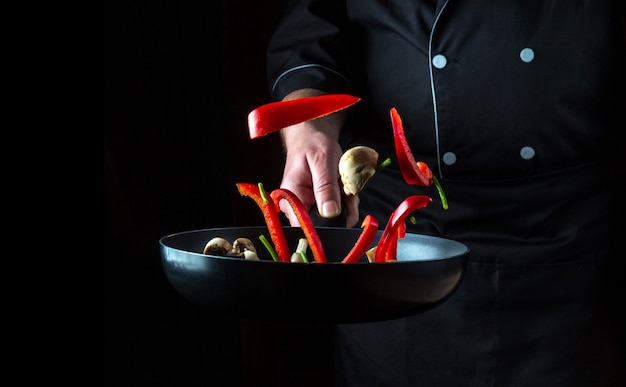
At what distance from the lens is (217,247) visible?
2.06 feet

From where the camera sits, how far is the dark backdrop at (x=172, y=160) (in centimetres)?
134

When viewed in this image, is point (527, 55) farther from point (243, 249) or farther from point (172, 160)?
point (172, 160)

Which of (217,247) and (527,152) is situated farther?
(527,152)

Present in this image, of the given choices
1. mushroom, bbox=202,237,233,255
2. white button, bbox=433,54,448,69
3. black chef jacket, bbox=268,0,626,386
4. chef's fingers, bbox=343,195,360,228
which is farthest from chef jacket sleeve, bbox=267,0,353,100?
mushroom, bbox=202,237,233,255

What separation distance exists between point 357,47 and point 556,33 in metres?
0.29

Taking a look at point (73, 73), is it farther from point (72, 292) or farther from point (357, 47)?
point (357, 47)

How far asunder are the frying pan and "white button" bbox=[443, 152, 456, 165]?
14.8 inches

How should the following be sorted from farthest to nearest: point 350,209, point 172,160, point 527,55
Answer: point 172,160 < point 527,55 < point 350,209

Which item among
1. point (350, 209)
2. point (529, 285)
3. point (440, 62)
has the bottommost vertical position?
point (529, 285)

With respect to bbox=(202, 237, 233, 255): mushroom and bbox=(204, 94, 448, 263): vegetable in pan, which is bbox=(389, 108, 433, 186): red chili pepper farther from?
bbox=(202, 237, 233, 255): mushroom

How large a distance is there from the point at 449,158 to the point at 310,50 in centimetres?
26

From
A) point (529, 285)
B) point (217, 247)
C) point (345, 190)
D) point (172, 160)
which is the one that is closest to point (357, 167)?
point (345, 190)

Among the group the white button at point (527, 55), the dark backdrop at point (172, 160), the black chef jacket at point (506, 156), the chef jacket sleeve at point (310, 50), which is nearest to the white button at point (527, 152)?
the black chef jacket at point (506, 156)

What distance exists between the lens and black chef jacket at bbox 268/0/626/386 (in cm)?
87
